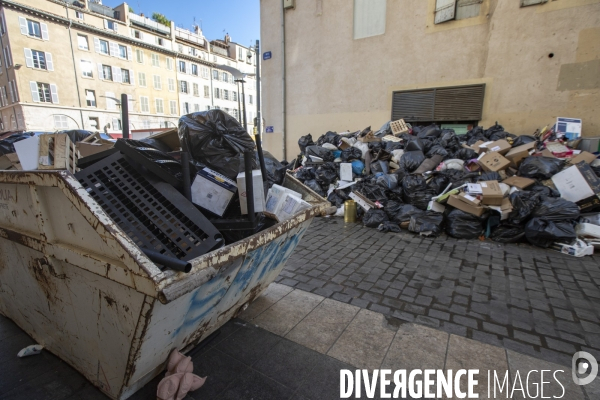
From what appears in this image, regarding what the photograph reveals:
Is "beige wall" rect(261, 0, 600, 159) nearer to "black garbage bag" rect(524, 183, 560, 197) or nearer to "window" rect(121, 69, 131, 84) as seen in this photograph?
"black garbage bag" rect(524, 183, 560, 197)

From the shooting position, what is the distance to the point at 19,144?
158 centimetres

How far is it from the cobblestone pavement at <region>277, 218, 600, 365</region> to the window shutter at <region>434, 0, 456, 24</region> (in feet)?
19.2

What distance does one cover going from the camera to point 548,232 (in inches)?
150

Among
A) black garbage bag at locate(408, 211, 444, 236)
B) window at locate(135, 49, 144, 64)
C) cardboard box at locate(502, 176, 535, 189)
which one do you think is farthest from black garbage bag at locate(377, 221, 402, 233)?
window at locate(135, 49, 144, 64)

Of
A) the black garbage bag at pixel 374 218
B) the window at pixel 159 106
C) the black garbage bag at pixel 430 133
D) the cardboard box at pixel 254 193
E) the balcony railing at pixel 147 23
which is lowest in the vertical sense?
the black garbage bag at pixel 374 218

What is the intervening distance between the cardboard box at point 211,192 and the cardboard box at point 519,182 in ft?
15.2

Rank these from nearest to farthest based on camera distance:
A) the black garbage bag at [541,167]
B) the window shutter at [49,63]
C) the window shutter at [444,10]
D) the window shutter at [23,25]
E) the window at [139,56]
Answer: the black garbage bag at [541,167] < the window shutter at [444,10] < the window shutter at [23,25] < the window shutter at [49,63] < the window at [139,56]

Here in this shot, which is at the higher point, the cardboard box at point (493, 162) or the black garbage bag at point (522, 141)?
the black garbage bag at point (522, 141)

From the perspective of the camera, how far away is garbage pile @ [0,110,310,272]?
54.0 inches

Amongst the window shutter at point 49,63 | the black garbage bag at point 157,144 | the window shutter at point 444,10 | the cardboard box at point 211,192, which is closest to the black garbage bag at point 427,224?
the cardboard box at point 211,192

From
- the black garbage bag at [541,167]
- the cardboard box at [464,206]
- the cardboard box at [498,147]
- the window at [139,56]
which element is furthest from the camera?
the window at [139,56]

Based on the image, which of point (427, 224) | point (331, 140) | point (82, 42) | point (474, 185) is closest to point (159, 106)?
point (82, 42)

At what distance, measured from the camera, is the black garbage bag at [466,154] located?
215 inches

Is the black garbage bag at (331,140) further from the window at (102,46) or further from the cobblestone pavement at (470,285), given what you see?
the window at (102,46)
